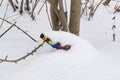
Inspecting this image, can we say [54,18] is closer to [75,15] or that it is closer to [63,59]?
[75,15]

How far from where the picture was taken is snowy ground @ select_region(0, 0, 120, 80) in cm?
182

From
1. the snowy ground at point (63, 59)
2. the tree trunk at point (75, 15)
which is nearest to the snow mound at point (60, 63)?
the snowy ground at point (63, 59)

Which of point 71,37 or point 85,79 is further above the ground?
point 71,37

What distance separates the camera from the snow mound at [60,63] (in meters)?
1.81

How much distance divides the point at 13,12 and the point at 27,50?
96 centimetres

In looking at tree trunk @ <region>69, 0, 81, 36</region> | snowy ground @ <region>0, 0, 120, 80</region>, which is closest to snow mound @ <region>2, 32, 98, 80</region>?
snowy ground @ <region>0, 0, 120, 80</region>

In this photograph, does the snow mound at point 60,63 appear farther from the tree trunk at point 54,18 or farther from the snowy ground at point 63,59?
the tree trunk at point 54,18

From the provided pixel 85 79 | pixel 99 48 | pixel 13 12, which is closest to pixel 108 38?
pixel 99 48

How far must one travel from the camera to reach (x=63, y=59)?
1.95 metres

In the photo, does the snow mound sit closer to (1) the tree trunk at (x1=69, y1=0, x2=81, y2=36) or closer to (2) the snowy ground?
(2) the snowy ground

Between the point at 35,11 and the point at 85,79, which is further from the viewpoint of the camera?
the point at 35,11

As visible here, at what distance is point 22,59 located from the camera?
1.97m

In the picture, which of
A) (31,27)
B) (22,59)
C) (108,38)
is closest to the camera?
(22,59)

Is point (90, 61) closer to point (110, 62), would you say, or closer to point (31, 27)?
point (110, 62)
